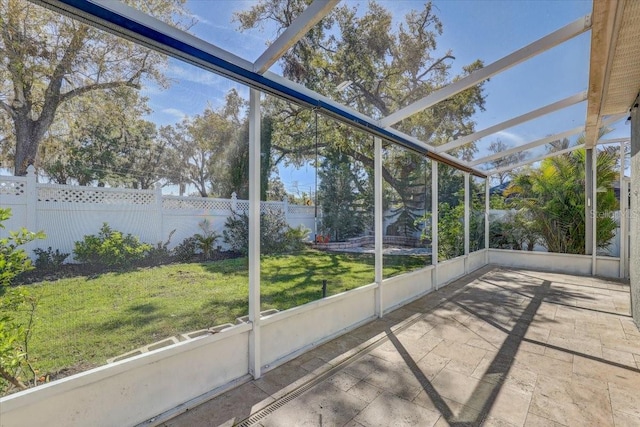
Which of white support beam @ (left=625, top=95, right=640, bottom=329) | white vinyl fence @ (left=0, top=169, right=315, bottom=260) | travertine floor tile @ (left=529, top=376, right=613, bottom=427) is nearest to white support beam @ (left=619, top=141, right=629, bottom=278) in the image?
white support beam @ (left=625, top=95, right=640, bottom=329)

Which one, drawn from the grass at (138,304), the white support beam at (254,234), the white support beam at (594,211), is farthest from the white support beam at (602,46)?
the grass at (138,304)

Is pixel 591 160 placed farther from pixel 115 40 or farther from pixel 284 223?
pixel 115 40

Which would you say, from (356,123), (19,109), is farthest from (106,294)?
(356,123)

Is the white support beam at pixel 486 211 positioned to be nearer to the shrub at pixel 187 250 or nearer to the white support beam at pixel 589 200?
the white support beam at pixel 589 200

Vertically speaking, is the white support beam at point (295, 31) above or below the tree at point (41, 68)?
above

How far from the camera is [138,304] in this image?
1.88 m

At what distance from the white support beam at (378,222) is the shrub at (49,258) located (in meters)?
3.08

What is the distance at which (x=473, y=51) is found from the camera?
12.4 feet

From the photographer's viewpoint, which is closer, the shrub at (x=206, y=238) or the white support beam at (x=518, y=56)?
the shrub at (x=206, y=238)

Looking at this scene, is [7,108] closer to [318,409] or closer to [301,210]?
[301,210]

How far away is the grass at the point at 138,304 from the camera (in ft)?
5.24

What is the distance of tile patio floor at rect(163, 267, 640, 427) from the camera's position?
6.63 ft

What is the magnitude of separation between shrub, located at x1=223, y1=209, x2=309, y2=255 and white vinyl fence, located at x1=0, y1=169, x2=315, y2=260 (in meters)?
0.09

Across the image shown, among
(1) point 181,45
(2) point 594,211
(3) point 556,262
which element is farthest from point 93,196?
(3) point 556,262
